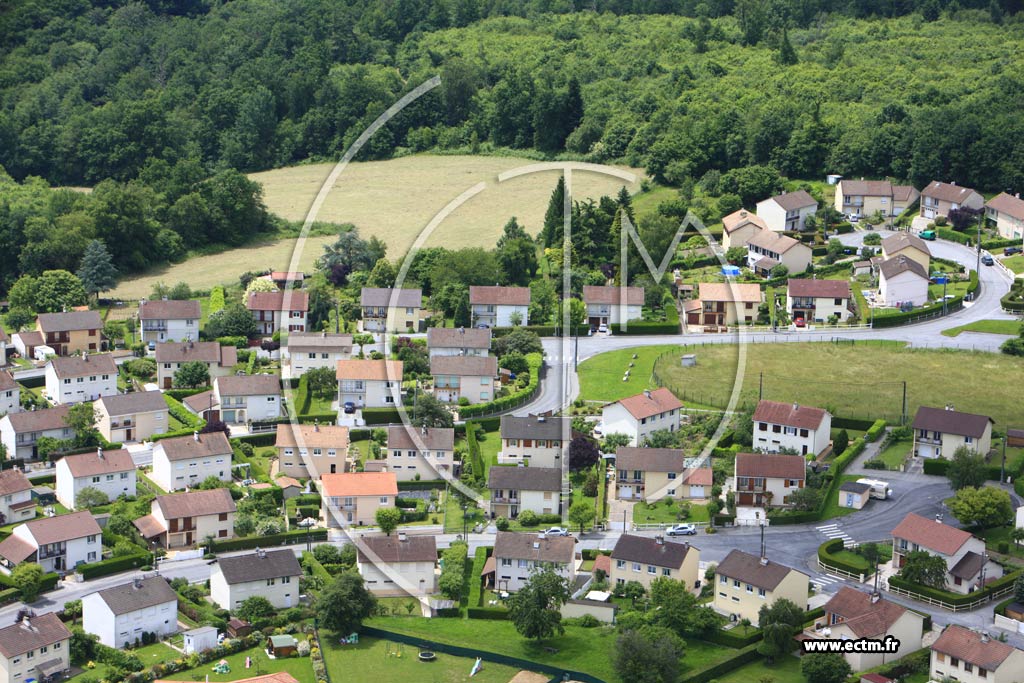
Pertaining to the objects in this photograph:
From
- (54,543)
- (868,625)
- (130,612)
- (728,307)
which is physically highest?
(728,307)

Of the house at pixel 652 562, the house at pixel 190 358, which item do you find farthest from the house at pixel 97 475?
the house at pixel 652 562

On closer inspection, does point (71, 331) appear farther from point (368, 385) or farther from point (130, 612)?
point (130, 612)

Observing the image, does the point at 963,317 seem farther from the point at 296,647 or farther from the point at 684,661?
the point at 296,647

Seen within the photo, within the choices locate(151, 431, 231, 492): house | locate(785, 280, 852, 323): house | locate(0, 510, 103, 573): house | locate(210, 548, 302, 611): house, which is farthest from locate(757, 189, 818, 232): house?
locate(0, 510, 103, 573): house

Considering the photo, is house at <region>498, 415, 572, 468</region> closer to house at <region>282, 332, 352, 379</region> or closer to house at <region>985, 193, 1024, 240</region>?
house at <region>282, 332, 352, 379</region>

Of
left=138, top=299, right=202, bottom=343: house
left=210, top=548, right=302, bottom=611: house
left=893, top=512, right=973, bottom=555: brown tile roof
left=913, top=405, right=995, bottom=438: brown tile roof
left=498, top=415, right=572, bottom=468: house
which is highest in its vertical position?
left=138, top=299, right=202, bottom=343: house

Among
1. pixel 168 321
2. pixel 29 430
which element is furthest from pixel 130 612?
pixel 168 321

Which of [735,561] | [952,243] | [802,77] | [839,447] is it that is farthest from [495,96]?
[735,561]
